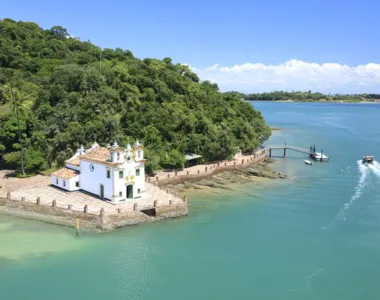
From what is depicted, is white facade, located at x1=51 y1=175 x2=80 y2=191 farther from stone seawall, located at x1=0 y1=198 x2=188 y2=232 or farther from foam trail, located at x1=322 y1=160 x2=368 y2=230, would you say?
foam trail, located at x1=322 y1=160 x2=368 y2=230

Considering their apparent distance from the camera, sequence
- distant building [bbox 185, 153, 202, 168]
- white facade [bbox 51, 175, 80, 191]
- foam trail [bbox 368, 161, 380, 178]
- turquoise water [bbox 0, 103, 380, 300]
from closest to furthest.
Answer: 1. turquoise water [bbox 0, 103, 380, 300]
2. white facade [bbox 51, 175, 80, 191]
3. distant building [bbox 185, 153, 202, 168]
4. foam trail [bbox 368, 161, 380, 178]

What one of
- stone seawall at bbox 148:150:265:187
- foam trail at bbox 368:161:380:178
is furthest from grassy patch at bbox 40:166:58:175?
foam trail at bbox 368:161:380:178

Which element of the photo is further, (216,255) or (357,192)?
(357,192)

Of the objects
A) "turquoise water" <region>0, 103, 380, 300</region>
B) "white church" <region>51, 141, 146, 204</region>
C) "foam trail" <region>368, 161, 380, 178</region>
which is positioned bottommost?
"turquoise water" <region>0, 103, 380, 300</region>

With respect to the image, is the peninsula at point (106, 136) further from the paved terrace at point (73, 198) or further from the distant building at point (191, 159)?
the distant building at point (191, 159)

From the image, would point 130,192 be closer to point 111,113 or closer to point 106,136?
point 106,136

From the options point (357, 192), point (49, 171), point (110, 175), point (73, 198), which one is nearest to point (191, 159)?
point (49, 171)

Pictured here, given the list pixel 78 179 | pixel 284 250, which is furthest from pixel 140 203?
pixel 284 250
